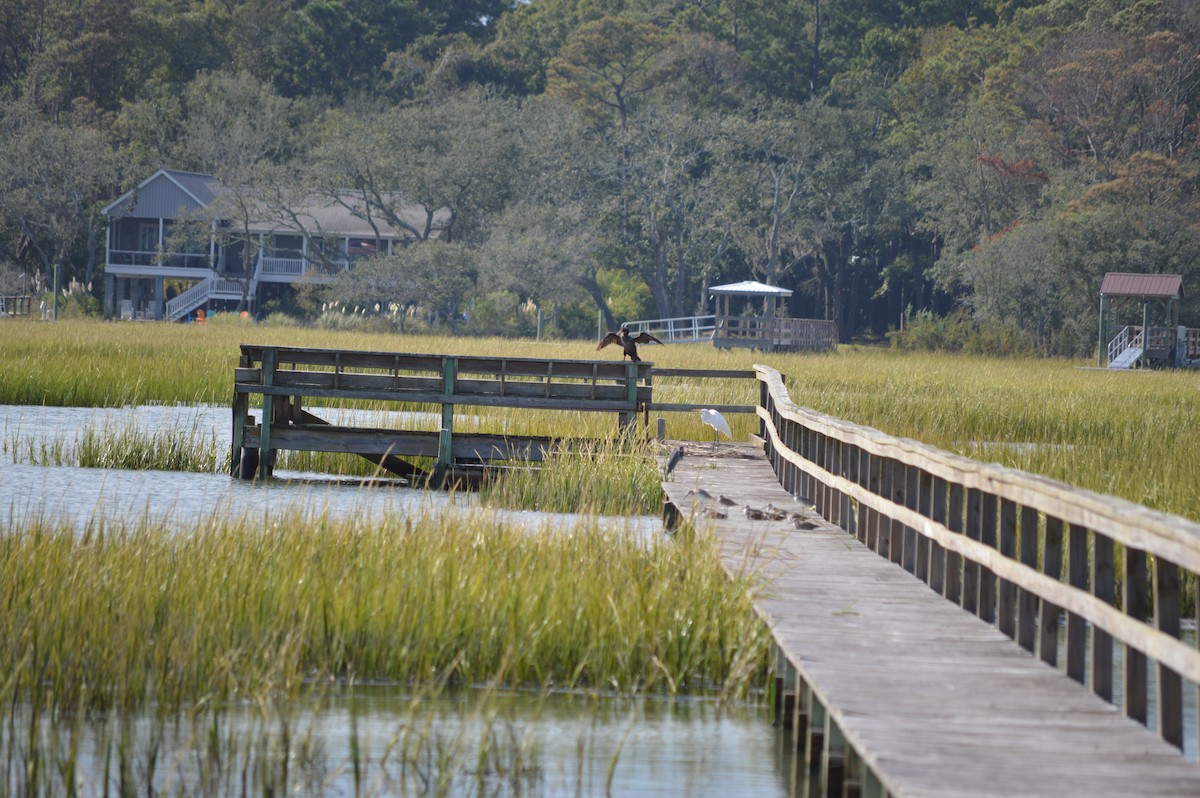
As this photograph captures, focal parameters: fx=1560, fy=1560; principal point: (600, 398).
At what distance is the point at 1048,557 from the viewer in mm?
6969

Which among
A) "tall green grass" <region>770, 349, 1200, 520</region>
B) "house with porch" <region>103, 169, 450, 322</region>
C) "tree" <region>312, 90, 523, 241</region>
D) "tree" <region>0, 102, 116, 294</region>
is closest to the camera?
"tall green grass" <region>770, 349, 1200, 520</region>

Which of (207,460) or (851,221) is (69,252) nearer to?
(851,221)

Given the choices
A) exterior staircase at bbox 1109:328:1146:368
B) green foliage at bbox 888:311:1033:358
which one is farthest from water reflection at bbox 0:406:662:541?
green foliage at bbox 888:311:1033:358

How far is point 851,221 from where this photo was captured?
192 feet

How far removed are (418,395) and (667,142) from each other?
43491mm

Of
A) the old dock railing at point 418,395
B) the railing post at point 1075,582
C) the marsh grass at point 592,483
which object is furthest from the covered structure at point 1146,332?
the railing post at point 1075,582

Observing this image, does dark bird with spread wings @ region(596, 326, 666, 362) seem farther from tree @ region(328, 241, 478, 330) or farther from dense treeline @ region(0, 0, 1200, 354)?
tree @ region(328, 241, 478, 330)

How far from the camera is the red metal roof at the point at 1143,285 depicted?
1677 inches

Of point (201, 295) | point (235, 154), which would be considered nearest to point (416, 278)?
point (201, 295)

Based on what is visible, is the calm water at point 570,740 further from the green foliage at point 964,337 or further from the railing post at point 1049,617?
the green foliage at point 964,337

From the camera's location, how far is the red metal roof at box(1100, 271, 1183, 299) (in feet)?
140

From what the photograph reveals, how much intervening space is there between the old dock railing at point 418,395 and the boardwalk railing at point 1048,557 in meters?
5.98

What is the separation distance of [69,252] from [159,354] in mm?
38408

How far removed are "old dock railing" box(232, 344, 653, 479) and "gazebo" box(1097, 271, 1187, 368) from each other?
27910 millimetres
